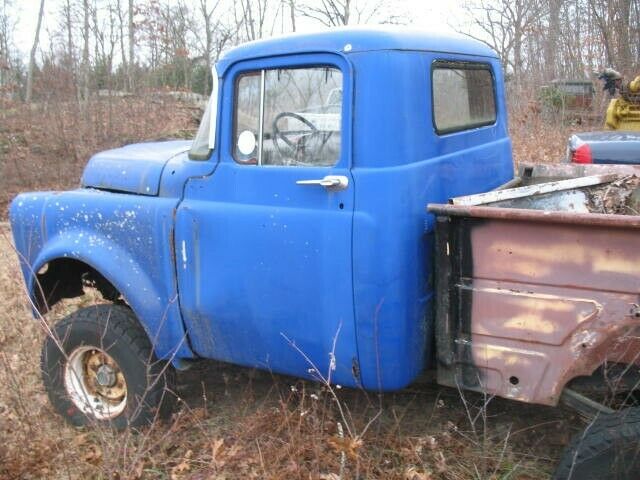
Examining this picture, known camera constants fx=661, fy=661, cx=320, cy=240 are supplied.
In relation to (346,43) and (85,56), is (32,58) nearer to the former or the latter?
(85,56)

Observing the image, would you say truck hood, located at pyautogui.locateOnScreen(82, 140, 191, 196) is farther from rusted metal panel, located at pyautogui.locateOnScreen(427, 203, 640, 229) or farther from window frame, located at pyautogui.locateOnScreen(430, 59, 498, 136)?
rusted metal panel, located at pyautogui.locateOnScreen(427, 203, 640, 229)

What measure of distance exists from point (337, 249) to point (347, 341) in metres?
0.40

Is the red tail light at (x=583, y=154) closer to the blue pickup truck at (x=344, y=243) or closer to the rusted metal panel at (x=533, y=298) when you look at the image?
the blue pickup truck at (x=344, y=243)

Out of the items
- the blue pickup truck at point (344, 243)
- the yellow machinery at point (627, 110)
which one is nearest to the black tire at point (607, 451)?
the blue pickup truck at point (344, 243)

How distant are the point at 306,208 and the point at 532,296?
1.00m

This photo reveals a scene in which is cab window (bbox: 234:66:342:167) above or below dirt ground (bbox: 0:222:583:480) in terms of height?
above

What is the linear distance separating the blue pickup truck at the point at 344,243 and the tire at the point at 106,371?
15mm

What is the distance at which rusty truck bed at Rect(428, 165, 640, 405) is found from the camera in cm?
237

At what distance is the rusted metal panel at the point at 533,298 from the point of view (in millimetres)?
2365

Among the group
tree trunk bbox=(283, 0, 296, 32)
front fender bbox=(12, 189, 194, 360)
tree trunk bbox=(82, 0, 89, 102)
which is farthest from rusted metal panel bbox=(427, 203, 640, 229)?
tree trunk bbox=(283, 0, 296, 32)

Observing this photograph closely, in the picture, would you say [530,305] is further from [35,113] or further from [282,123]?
[35,113]

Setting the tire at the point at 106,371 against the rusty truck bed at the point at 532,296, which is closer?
the rusty truck bed at the point at 532,296

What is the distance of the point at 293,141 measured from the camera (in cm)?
302

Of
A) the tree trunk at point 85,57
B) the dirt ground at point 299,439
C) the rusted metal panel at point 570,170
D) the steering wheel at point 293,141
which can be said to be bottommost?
the dirt ground at point 299,439
